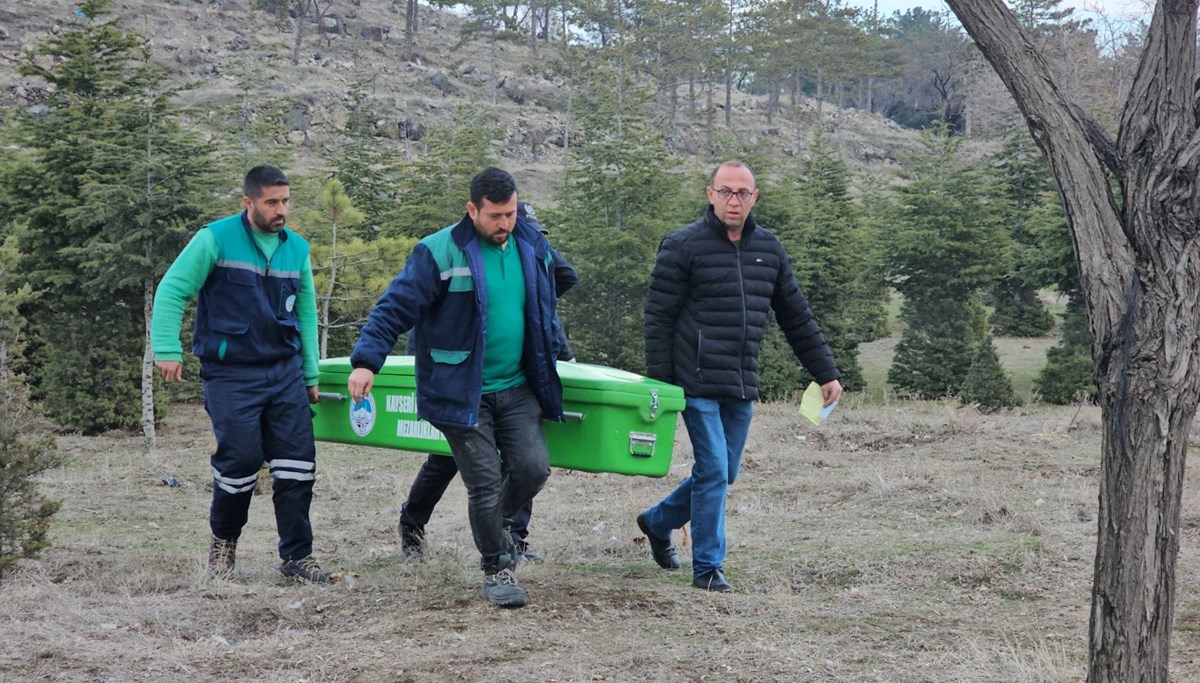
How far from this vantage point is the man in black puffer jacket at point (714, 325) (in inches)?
211

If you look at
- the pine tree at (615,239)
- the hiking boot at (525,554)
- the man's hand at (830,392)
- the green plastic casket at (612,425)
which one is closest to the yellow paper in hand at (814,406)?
the man's hand at (830,392)

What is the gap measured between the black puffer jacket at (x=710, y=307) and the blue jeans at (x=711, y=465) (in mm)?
115

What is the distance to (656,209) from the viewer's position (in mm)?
20672

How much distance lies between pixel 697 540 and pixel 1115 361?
98.3 inches

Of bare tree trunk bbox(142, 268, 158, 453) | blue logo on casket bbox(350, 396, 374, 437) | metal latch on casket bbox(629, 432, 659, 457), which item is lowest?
bare tree trunk bbox(142, 268, 158, 453)

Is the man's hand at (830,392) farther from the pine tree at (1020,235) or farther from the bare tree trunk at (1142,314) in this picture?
the pine tree at (1020,235)

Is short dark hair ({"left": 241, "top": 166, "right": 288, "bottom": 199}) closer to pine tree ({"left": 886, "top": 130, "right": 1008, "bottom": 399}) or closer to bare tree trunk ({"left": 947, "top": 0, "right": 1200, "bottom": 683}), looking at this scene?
bare tree trunk ({"left": 947, "top": 0, "right": 1200, "bottom": 683})

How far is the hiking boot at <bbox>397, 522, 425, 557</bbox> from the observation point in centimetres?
631

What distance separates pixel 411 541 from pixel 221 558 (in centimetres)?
101

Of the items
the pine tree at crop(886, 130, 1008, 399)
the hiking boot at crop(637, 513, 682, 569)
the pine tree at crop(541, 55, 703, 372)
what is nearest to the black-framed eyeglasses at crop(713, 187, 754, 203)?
the hiking boot at crop(637, 513, 682, 569)

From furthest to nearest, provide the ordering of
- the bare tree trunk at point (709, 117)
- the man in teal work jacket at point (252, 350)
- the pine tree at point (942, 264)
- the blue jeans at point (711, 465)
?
1. the bare tree trunk at point (709, 117)
2. the pine tree at point (942, 264)
3. the man in teal work jacket at point (252, 350)
4. the blue jeans at point (711, 465)

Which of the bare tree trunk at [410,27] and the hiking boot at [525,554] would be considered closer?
the hiking boot at [525,554]

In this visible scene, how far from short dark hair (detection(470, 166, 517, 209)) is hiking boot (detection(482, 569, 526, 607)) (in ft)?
5.26

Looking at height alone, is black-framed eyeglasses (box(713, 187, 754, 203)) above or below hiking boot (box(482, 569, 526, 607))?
above
